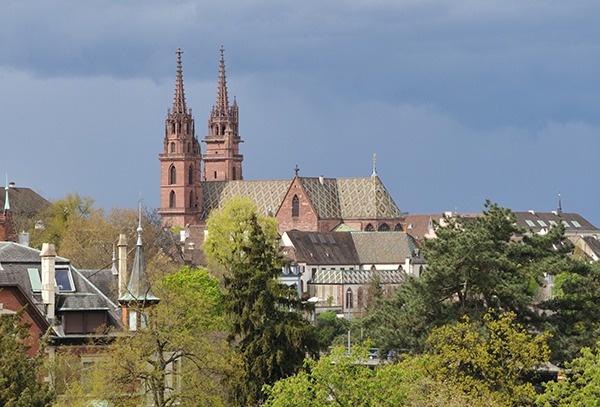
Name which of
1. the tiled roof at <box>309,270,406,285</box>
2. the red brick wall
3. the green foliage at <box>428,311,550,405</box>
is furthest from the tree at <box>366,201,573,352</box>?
the tiled roof at <box>309,270,406,285</box>

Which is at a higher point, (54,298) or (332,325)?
(332,325)

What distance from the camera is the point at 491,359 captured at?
57.4 metres

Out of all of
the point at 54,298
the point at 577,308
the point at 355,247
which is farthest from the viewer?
the point at 355,247

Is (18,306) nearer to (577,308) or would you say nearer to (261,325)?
(261,325)

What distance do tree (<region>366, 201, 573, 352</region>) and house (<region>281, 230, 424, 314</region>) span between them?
295 feet

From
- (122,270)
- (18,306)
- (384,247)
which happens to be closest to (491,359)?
(122,270)

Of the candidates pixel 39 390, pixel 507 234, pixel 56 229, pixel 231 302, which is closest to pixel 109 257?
pixel 56 229

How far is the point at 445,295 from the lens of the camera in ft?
214

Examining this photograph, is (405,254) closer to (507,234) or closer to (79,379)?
(507,234)

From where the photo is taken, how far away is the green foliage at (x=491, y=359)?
56281 mm

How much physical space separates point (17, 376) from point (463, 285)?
27.8m

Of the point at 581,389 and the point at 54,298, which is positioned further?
the point at 54,298

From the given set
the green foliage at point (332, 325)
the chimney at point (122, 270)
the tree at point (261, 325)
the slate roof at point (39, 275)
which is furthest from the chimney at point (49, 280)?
the green foliage at point (332, 325)

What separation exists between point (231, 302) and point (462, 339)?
27.5 feet
